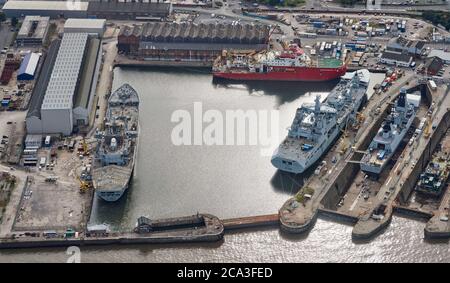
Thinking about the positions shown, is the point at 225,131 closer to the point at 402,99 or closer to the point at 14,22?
the point at 402,99

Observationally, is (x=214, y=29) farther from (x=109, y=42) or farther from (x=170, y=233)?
(x=170, y=233)

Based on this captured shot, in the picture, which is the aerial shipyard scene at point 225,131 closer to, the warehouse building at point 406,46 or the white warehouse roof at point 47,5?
the warehouse building at point 406,46

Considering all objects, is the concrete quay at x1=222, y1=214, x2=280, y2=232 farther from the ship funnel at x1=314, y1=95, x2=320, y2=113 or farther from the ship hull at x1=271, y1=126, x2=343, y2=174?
the ship funnel at x1=314, y1=95, x2=320, y2=113

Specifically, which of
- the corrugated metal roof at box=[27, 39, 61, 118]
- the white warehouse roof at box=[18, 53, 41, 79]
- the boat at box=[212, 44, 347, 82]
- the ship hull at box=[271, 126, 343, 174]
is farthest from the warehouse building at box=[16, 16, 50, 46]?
the ship hull at box=[271, 126, 343, 174]

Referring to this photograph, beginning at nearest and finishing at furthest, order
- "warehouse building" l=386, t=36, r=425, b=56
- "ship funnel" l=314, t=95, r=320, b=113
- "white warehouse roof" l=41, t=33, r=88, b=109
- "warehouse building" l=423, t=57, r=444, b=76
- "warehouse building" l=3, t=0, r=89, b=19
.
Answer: "ship funnel" l=314, t=95, r=320, b=113
"white warehouse roof" l=41, t=33, r=88, b=109
"warehouse building" l=423, t=57, r=444, b=76
"warehouse building" l=386, t=36, r=425, b=56
"warehouse building" l=3, t=0, r=89, b=19

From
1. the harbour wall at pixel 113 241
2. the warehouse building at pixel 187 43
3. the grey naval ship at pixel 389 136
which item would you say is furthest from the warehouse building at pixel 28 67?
the grey naval ship at pixel 389 136

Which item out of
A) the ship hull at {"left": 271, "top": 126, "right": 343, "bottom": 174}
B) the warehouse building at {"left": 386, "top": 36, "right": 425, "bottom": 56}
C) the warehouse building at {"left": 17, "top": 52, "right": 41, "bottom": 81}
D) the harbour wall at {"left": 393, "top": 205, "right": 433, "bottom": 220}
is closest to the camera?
the harbour wall at {"left": 393, "top": 205, "right": 433, "bottom": 220}

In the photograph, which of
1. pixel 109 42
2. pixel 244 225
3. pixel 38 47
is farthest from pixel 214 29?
pixel 244 225
